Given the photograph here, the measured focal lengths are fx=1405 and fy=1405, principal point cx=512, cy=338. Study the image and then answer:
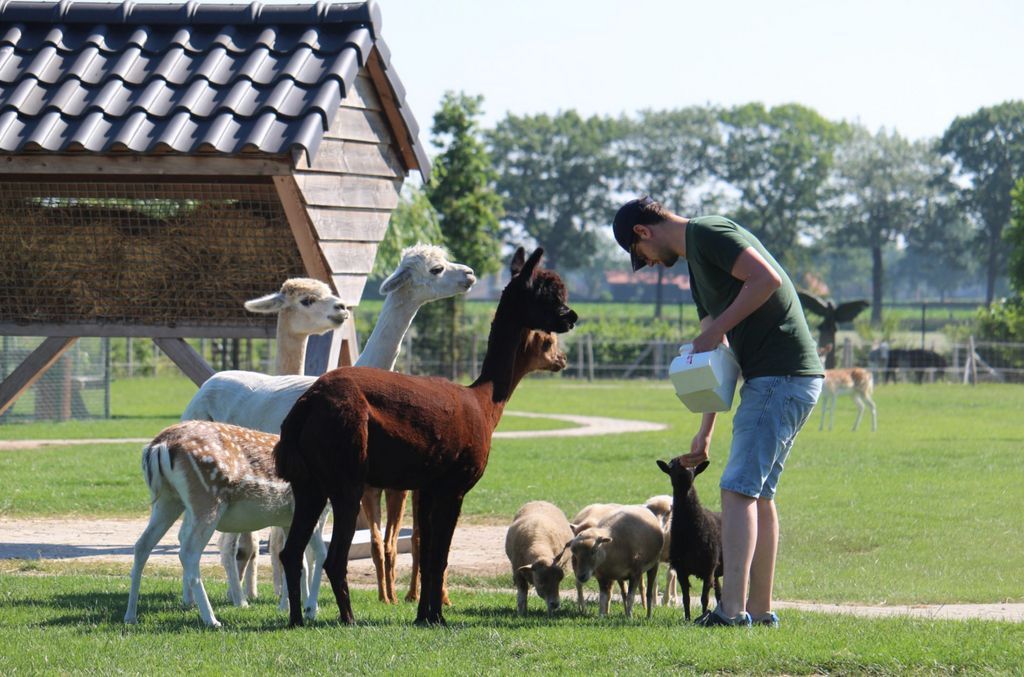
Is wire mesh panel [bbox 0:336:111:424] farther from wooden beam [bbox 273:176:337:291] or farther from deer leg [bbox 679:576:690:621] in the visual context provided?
deer leg [bbox 679:576:690:621]

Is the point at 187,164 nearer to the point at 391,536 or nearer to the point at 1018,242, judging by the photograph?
the point at 391,536

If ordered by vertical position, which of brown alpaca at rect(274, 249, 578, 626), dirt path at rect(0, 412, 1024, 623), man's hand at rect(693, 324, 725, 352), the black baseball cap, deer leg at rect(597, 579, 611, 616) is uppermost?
the black baseball cap

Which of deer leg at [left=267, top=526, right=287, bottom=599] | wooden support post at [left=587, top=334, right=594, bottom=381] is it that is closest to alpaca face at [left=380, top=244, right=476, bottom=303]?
deer leg at [left=267, top=526, right=287, bottom=599]

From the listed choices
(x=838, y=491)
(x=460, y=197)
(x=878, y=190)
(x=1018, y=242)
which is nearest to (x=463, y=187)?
(x=460, y=197)

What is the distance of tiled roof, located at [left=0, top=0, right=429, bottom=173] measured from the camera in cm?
981

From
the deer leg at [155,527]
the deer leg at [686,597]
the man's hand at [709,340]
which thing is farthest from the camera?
the deer leg at [686,597]

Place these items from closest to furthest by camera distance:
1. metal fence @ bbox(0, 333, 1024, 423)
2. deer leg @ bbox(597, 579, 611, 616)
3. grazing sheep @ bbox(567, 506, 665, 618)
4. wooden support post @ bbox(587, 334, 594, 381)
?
1. grazing sheep @ bbox(567, 506, 665, 618)
2. deer leg @ bbox(597, 579, 611, 616)
3. metal fence @ bbox(0, 333, 1024, 423)
4. wooden support post @ bbox(587, 334, 594, 381)

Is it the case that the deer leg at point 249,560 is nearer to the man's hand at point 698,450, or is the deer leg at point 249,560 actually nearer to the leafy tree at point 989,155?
the man's hand at point 698,450

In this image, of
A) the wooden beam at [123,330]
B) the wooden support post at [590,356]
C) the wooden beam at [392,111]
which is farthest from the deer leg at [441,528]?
the wooden support post at [590,356]

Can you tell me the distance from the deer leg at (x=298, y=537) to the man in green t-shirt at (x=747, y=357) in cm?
208

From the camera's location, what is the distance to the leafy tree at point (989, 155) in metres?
96.9

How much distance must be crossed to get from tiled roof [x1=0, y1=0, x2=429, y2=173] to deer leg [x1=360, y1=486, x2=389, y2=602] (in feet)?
7.78

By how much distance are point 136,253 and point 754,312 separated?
6.11 meters

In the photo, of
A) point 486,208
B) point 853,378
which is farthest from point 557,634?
point 486,208
